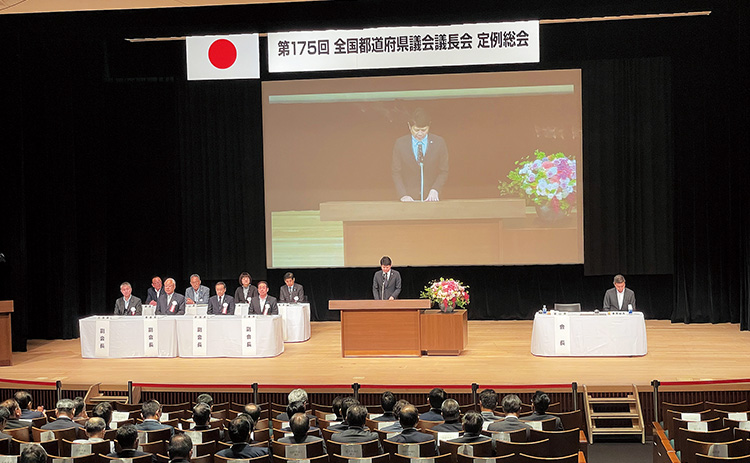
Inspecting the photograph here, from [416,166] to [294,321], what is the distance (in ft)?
10.5

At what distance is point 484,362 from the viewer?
9.88m

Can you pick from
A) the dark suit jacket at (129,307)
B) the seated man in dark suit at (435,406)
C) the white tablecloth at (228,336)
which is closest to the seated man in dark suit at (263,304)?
the white tablecloth at (228,336)

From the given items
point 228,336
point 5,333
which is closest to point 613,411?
point 228,336

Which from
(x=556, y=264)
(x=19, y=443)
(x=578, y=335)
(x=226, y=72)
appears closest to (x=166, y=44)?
(x=226, y=72)

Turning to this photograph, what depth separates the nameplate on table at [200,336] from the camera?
10430 millimetres

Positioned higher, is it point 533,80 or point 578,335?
point 533,80

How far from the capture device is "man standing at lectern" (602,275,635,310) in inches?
412

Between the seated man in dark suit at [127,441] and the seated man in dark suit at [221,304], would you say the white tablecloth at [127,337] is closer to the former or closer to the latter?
the seated man in dark suit at [221,304]

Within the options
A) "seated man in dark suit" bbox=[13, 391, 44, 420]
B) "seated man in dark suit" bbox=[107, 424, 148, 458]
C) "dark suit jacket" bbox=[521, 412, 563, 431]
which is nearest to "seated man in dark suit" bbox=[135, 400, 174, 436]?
"seated man in dark suit" bbox=[107, 424, 148, 458]

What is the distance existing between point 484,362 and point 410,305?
3.51ft

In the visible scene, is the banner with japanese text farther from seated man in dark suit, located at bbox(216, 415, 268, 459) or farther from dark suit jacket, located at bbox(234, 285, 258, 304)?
seated man in dark suit, located at bbox(216, 415, 268, 459)

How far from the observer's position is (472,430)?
5.28 meters

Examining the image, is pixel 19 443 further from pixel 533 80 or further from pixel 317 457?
pixel 533 80

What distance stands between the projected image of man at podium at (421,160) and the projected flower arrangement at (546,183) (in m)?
0.97
